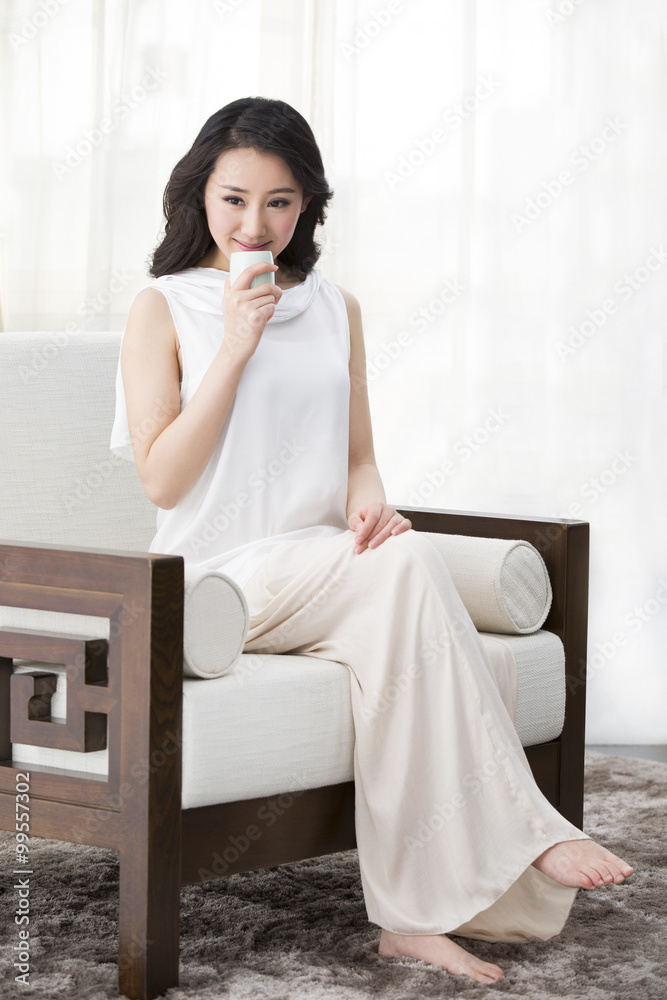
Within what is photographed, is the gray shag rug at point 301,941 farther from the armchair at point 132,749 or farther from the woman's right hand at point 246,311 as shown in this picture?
the woman's right hand at point 246,311

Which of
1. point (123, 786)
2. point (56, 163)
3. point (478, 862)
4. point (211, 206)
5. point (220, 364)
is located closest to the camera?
point (123, 786)

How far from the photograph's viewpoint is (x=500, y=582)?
2.02 m

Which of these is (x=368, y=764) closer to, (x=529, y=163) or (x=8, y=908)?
(x=8, y=908)

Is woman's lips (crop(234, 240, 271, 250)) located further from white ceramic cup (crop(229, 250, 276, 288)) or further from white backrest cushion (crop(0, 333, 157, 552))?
white backrest cushion (crop(0, 333, 157, 552))

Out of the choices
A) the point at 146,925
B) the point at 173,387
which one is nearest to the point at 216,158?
the point at 173,387

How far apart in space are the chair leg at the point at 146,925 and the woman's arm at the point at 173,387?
63cm

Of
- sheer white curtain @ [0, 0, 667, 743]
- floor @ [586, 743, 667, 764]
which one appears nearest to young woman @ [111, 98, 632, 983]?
sheer white curtain @ [0, 0, 667, 743]

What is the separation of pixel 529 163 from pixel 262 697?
2178mm

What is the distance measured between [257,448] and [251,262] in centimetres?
30

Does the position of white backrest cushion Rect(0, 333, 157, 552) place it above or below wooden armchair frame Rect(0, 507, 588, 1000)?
above

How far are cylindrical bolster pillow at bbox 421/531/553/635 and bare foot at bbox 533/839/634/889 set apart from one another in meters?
0.45

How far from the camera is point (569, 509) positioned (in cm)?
339

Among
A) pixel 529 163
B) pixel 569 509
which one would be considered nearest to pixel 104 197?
pixel 529 163

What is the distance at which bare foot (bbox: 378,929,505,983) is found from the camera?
1.62 meters
